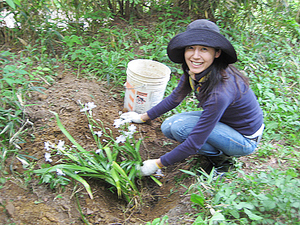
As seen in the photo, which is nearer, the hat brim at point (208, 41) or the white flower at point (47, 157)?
the hat brim at point (208, 41)

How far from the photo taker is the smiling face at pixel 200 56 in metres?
1.78

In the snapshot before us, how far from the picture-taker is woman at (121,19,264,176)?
1.76 meters

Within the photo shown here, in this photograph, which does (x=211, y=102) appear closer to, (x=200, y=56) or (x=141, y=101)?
(x=200, y=56)

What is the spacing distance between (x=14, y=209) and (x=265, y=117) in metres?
2.33

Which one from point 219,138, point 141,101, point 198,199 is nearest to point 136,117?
point 141,101

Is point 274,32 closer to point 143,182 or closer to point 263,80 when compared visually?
point 263,80

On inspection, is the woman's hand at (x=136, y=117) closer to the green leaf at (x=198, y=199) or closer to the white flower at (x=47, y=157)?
the white flower at (x=47, y=157)

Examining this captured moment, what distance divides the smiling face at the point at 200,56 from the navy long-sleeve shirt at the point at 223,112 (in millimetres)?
160

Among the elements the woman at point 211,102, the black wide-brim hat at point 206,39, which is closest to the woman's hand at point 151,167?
the woman at point 211,102

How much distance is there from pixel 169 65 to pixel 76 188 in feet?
6.21

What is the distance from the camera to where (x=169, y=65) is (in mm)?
3322

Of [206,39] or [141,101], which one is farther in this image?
[141,101]

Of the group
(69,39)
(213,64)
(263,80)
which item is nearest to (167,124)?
(213,64)

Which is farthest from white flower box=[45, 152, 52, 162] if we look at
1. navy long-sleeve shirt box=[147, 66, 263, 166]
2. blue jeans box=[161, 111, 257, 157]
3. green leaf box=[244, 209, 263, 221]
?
green leaf box=[244, 209, 263, 221]
